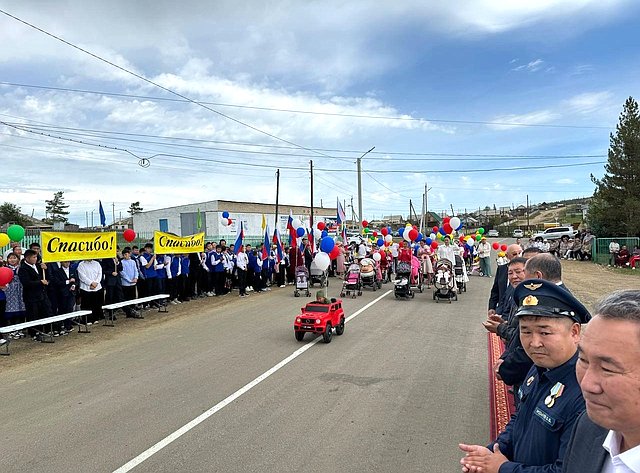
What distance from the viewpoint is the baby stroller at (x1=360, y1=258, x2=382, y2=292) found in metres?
17.5

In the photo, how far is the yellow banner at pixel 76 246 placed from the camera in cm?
1051

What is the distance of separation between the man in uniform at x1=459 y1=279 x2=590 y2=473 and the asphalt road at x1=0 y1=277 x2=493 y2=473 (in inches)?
76.8

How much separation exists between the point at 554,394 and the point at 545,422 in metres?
0.16

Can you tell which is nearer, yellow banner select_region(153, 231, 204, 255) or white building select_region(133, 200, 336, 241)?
yellow banner select_region(153, 231, 204, 255)

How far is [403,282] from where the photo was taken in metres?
15.2

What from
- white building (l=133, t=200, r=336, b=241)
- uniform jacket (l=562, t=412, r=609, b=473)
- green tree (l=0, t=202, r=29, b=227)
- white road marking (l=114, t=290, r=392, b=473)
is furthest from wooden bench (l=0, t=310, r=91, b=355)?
green tree (l=0, t=202, r=29, b=227)

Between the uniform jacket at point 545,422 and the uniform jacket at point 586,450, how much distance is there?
366 mm

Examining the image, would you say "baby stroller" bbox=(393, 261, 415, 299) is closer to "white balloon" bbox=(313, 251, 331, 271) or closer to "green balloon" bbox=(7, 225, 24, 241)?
"white balloon" bbox=(313, 251, 331, 271)

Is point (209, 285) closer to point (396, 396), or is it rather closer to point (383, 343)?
point (383, 343)

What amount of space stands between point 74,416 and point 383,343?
5.65 meters

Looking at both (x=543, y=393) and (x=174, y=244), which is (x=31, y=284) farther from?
(x=543, y=393)

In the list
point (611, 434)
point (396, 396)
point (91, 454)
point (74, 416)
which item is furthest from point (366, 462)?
point (74, 416)

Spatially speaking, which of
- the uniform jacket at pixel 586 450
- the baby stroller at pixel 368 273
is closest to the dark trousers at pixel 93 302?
the baby stroller at pixel 368 273

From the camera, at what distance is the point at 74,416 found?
225 inches
